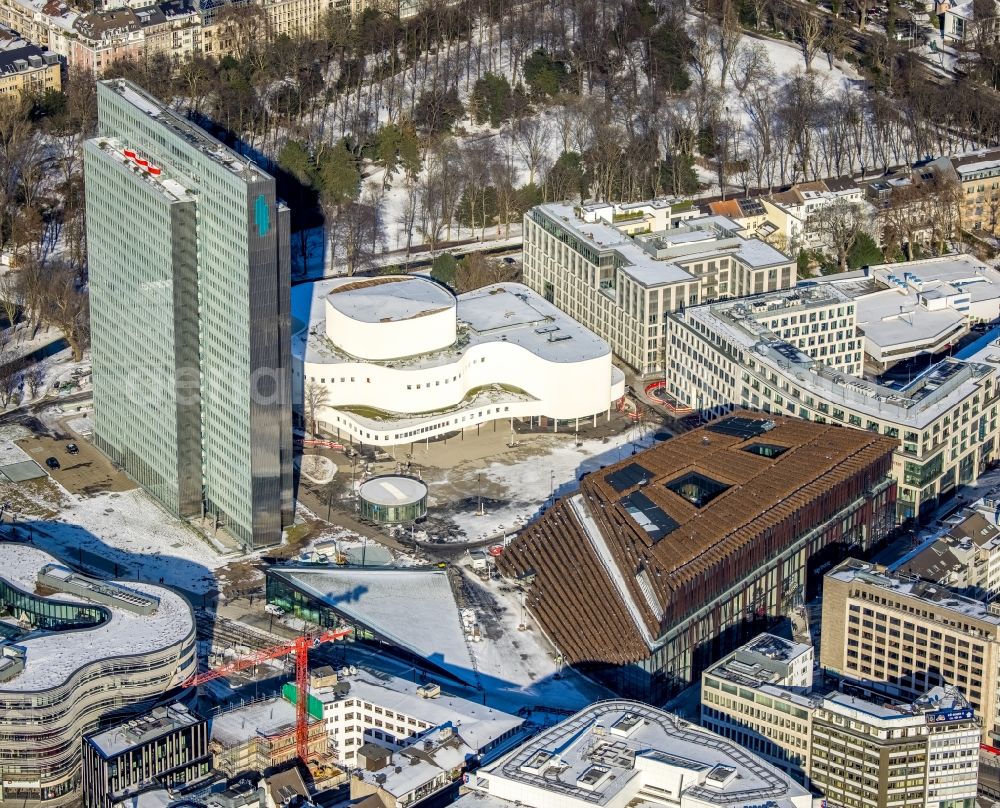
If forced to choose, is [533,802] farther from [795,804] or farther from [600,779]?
[795,804]

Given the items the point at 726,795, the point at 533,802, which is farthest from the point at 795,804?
the point at 533,802

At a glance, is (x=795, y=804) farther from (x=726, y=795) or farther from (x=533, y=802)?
(x=533, y=802)

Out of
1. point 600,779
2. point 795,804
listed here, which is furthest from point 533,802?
point 795,804
